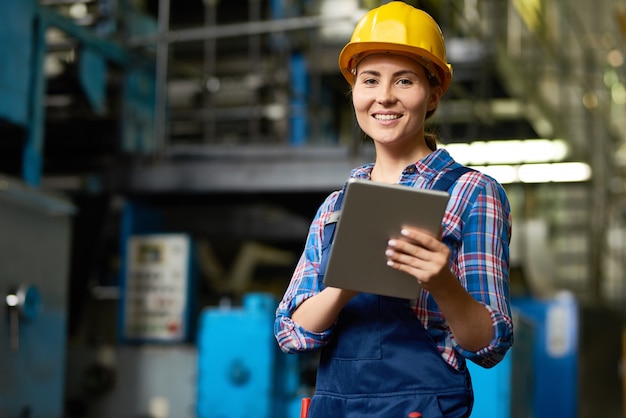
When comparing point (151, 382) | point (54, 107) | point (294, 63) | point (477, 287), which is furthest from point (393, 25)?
point (294, 63)

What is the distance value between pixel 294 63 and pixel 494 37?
5.71 feet

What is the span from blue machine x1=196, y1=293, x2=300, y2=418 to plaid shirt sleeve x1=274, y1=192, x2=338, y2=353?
342 cm

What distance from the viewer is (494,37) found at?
7109 millimetres

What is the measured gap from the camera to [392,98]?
1.79 m

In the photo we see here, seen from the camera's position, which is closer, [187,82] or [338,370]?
[338,370]

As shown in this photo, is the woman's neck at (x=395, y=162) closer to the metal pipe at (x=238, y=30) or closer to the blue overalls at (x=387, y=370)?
the blue overalls at (x=387, y=370)

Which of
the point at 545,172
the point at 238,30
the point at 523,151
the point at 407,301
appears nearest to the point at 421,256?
the point at 407,301

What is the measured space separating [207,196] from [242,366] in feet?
4.51

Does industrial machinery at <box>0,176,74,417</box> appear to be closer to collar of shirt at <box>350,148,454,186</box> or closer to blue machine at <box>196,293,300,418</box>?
blue machine at <box>196,293,300,418</box>

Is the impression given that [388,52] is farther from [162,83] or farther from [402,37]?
[162,83]

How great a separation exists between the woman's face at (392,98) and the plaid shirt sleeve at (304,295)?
22 centimetres

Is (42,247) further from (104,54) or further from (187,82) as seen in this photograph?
(187,82)

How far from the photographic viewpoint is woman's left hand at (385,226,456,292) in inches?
60.3

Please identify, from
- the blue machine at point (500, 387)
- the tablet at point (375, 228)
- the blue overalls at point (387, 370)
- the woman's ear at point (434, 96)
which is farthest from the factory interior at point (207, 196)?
the tablet at point (375, 228)
